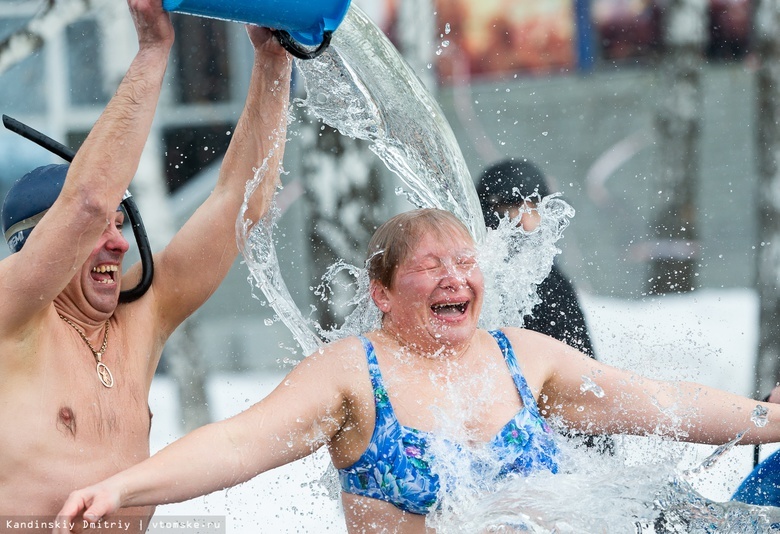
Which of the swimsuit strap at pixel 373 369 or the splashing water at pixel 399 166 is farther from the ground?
the splashing water at pixel 399 166

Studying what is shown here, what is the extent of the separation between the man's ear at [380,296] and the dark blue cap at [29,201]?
899 mm

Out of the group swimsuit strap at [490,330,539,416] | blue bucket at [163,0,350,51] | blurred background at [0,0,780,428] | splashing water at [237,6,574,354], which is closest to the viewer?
blue bucket at [163,0,350,51]

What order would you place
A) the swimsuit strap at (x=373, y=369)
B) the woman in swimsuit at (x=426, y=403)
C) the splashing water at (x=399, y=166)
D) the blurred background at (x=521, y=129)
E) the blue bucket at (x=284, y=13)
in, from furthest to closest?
the blurred background at (x=521, y=129), the splashing water at (x=399, y=166), the swimsuit strap at (x=373, y=369), the woman in swimsuit at (x=426, y=403), the blue bucket at (x=284, y=13)

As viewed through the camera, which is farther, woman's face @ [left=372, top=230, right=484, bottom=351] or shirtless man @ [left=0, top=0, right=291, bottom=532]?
woman's face @ [left=372, top=230, right=484, bottom=351]

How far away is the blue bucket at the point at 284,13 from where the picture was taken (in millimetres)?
2387

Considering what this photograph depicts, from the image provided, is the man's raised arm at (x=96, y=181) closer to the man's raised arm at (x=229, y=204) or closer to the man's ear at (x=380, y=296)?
the man's raised arm at (x=229, y=204)

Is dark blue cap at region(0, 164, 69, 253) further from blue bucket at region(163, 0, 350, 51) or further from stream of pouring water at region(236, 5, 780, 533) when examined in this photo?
blue bucket at region(163, 0, 350, 51)

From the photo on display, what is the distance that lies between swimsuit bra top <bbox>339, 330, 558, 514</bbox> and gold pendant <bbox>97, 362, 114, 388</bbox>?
682 mm

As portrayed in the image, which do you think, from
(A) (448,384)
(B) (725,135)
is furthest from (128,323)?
(B) (725,135)

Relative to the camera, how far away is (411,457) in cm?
266

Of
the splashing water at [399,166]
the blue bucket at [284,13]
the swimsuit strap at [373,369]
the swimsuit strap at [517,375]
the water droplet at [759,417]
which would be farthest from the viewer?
the splashing water at [399,166]

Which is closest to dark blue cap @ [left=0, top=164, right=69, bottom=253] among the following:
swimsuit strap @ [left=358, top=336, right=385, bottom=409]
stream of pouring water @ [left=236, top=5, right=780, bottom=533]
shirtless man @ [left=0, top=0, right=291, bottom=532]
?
shirtless man @ [left=0, top=0, right=291, bottom=532]

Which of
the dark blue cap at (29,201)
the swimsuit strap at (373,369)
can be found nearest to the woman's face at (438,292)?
the swimsuit strap at (373,369)

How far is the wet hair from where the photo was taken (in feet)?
9.31
